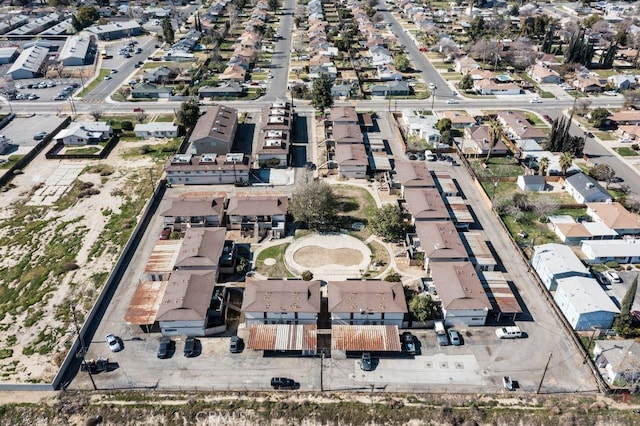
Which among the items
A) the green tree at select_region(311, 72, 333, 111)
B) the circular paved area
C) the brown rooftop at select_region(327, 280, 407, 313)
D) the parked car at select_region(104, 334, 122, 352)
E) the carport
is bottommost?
the circular paved area

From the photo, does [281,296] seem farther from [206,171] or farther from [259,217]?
[206,171]

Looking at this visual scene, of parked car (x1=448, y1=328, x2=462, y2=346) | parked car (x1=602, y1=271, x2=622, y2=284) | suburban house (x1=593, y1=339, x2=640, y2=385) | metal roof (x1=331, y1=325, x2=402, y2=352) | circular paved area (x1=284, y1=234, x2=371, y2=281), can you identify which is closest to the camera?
suburban house (x1=593, y1=339, x2=640, y2=385)

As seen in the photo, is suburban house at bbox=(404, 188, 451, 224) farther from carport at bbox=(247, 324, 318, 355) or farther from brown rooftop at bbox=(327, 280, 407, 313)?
carport at bbox=(247, 324, 318, 355)

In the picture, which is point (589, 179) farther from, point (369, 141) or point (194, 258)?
point (194, 258)

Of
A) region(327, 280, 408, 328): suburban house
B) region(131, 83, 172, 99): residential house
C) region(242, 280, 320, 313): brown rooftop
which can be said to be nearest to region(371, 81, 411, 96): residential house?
region(131, 83, 172, 99): residential house

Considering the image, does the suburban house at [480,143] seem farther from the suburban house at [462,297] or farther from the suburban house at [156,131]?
the suburban house at [156,131]

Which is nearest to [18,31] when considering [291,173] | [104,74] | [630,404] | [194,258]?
[104,74]

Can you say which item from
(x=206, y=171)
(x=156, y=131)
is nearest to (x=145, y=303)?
(x=206, y=171)
